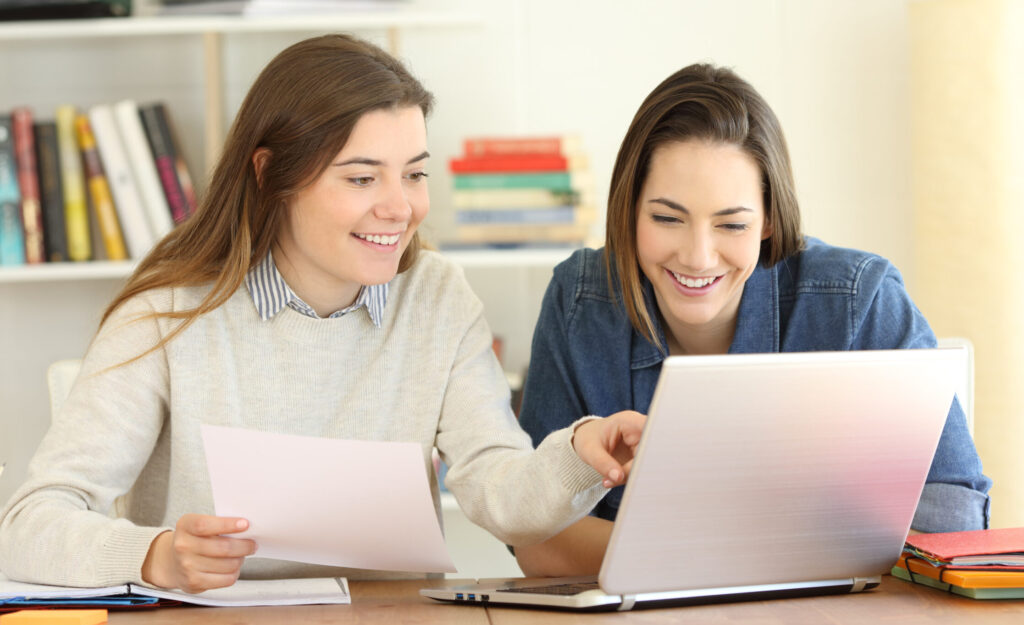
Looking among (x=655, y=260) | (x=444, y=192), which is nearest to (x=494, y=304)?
(x=444, y=192)

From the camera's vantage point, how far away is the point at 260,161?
1.38 m

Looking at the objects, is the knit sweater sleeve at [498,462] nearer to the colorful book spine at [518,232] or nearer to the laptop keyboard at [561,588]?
the laptop keyboard at [561,588]

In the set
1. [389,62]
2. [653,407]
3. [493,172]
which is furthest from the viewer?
[493,172]

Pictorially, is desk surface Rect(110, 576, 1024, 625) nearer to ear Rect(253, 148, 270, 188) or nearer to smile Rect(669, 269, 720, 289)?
smile Rect(669, 269, 720, 289)

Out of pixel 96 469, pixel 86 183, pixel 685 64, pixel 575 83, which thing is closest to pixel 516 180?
pixel 575 83

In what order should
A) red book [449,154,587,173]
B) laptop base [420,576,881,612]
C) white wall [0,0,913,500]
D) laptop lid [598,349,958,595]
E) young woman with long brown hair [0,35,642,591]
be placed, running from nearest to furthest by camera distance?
1. laptop lid [598,349,958,595]
2. laptop base [420,576,881,612]
3. young woman with long brown hair [0,35,642,591]
4. red book [449,154,587,173]
5. white wall [0,0,913,500]

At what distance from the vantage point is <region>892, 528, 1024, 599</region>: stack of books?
101 centimetres

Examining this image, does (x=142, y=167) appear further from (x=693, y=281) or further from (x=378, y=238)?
(x=693, y=281)

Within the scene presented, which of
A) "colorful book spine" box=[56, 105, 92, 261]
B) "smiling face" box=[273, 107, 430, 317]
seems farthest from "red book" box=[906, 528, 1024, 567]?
"colorful book spine" box=[56, 105, 92, 261]

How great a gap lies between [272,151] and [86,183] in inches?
41.2

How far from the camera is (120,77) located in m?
2.39

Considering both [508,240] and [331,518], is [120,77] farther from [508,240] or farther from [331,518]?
[331,518]

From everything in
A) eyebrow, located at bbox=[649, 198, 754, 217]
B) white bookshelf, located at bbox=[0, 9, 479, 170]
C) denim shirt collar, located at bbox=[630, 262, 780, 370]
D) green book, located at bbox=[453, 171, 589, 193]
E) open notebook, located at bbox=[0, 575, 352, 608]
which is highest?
white bookshelf, located at bbox=[0, 9, 479, 170]

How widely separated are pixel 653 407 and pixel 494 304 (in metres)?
1.59
